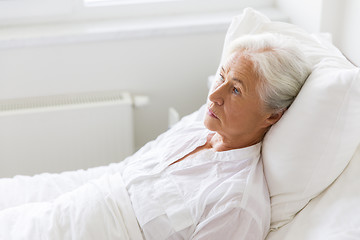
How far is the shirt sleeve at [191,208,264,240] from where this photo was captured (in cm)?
136

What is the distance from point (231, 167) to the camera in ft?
4.87

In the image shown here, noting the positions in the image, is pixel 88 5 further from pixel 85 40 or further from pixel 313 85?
pixel 313 85

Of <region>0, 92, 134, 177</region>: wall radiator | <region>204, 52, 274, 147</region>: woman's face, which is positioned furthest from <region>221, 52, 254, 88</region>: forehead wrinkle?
<region>0, 92, 134, 177</region>: wall radiator

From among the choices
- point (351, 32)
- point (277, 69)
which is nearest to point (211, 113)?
point (277, 69)

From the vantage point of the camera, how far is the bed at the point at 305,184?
51.3 inches

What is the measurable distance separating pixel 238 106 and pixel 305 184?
28cm

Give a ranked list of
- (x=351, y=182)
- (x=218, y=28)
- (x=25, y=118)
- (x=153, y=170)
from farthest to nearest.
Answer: (x=218, y=28) < (x=25, y=118) < (x=153, y=170) < (x=351, y=182)

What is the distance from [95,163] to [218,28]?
2.68ft

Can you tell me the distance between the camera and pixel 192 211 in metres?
1.42

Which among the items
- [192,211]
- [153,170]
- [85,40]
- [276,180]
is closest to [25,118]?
[85,40]

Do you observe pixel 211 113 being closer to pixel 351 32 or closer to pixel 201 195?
pixel 201 195

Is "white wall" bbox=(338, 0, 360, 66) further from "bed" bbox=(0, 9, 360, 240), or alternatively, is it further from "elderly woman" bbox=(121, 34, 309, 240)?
"elderly woman" bbox=(121, 34, 309, 240)

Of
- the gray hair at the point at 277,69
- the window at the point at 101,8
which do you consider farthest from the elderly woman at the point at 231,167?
the window at the point at 101,8

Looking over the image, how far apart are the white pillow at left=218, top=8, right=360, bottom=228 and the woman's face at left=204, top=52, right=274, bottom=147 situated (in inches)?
2.1
